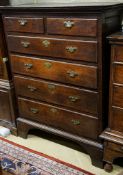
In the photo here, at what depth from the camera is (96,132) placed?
195cm

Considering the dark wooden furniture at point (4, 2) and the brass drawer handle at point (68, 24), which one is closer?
the brass drawer handle at point (68, 24)

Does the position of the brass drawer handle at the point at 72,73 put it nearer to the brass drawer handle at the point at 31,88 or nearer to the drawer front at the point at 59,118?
the drawer front at the point at 59,118

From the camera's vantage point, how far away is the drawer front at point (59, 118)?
6.47 feet

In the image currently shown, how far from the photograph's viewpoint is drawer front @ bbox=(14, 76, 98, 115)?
6.18ft

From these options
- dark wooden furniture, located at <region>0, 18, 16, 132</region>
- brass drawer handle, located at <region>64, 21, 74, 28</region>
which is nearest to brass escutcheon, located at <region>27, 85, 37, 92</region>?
dark wooden furniture, located at <region>0, 18, 16, 132</region>

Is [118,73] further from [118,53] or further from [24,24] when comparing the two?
[24,24]

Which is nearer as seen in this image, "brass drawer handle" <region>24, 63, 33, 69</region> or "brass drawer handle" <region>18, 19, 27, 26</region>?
"brass drawer handle" <region>18, 19, 27, 26</region>

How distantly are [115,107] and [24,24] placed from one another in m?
0.97

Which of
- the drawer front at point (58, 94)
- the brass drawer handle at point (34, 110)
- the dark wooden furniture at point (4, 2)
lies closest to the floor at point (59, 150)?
the brass drawer handle at point (34, 110)

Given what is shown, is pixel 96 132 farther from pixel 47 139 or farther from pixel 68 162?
pixel 47 139

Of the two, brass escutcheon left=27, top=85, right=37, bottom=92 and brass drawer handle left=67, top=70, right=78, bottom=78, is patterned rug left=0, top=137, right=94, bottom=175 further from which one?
brass drawer handle left=67, top=70, right=78, bottom=78

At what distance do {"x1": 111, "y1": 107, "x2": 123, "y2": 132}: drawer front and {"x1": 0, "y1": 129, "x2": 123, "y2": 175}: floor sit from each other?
394 millimetres

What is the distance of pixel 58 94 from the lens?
80.4 inches

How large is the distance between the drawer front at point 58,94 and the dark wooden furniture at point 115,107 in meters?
0.15
